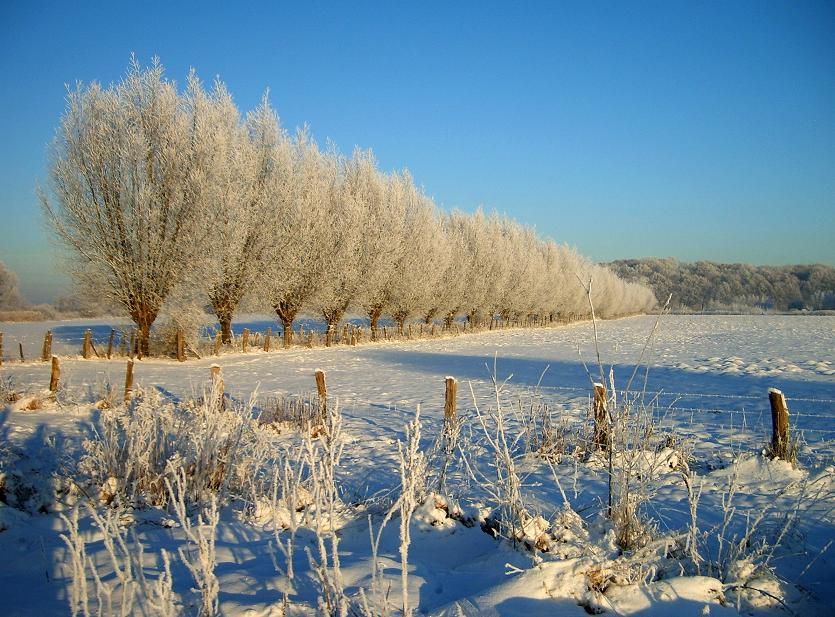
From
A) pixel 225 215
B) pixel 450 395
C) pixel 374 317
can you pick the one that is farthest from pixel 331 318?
pixel 450 395

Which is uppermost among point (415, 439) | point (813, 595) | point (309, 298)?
point (309, 298)

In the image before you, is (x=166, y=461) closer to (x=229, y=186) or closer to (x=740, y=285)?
(x=229, y=186)

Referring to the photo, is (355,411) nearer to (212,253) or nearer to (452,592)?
(452,592)

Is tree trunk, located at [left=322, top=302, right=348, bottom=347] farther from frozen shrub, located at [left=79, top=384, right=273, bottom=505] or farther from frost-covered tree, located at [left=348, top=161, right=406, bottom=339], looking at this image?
frozen shrub, located at [left=79, top=384, right=273, bottom=505]

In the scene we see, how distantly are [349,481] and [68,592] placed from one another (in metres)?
3.11

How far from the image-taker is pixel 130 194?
17.6m

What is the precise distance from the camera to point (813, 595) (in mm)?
3568

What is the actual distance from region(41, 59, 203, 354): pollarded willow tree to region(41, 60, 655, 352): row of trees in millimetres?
38

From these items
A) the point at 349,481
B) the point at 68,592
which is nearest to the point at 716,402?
the point at 349,481

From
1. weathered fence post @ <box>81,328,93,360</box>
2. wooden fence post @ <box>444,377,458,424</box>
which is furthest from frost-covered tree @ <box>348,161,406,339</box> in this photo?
wooden fence post @ <box>444,377,458,424</box>

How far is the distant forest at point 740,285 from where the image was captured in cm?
10146

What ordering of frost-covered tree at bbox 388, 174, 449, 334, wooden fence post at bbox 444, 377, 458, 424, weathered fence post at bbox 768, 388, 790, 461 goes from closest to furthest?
1. weathered fence post at bbox 768, 388, 790, 461
2. wooden fence post at bbox 444, 377, 458, 424
3. frost-covered tree at bbox 388, 174, 449, 334

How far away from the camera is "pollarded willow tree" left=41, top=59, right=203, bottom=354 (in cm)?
1731

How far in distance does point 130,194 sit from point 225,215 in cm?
Answer: 313
